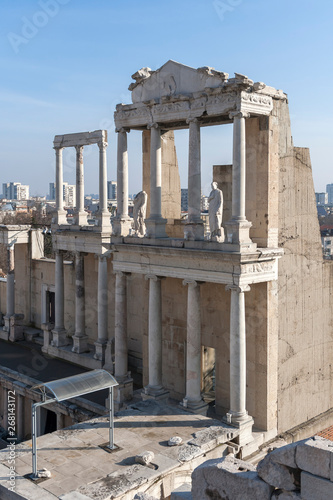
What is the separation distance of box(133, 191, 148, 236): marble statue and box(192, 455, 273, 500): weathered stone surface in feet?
38.8

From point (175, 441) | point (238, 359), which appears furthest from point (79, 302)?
point (175, 441)

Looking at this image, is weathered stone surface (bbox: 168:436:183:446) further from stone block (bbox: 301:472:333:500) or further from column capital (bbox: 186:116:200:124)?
column capital (bbox: 186:116:200:124)

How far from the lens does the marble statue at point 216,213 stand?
1717 centimetres

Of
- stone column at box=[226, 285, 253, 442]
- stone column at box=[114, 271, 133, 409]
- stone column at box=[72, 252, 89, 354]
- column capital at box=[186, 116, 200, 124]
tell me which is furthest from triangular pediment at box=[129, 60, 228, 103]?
stone column at box=[72, 252, 89, 354]

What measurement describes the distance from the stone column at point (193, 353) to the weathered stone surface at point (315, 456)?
9881 millimetres

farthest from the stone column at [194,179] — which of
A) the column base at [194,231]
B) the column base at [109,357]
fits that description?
the column base at [109,357]

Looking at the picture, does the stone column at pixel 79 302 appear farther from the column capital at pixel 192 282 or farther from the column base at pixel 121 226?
the column capital at pixel 192 282

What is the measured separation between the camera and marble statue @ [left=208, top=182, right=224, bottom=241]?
17.2 metres

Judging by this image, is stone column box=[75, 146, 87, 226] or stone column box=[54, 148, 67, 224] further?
stone column box=[54, 148, 67, 224]

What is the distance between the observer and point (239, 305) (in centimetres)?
1642

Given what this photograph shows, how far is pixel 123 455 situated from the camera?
1522 cm

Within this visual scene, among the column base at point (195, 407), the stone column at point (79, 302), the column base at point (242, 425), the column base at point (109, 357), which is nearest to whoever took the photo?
the column base at point (242, 425)

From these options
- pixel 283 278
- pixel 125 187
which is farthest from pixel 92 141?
pixel 283 278

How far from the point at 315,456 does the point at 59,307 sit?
22.7 metres
